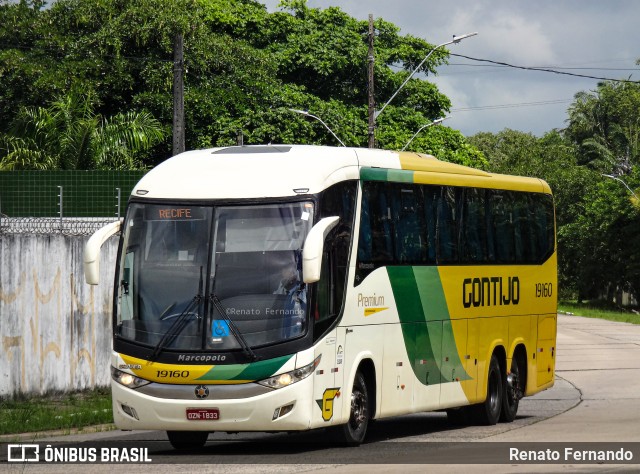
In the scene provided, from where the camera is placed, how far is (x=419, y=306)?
1709cm

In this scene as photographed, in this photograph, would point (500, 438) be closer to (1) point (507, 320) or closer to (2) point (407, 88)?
(1) point (507, 320)

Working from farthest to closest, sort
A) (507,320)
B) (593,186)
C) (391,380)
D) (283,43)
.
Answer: (593,186) → (283,43) → (507,320) → (391,380)

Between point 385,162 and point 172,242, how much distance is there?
3503 mm

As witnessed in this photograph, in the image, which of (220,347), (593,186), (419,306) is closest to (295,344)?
(220,347)

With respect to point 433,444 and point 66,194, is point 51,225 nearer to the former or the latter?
point 66,194

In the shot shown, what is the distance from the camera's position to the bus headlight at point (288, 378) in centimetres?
1373

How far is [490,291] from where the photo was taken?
19469mm

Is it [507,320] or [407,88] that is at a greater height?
[407,88]

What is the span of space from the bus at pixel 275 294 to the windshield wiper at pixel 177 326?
0.01 meters

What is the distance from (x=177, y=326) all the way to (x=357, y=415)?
2.52 meters

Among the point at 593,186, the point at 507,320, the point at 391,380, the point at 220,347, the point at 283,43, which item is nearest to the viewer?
the point at 220,347

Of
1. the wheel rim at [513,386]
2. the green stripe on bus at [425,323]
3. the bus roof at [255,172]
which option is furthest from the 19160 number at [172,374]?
the wheel rim at [513,386]

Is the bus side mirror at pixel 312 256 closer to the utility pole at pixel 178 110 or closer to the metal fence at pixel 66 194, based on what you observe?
the utility pole at pixel 178 110

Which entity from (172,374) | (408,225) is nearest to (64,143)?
(408,225)
